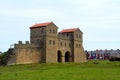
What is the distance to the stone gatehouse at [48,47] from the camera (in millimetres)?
73000

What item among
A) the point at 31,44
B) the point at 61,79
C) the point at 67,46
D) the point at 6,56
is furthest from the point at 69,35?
the point at 61,79

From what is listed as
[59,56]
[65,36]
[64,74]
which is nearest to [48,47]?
[59,56]

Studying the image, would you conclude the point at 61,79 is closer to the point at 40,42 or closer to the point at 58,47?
the point at 40,42

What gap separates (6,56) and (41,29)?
14.0 meters

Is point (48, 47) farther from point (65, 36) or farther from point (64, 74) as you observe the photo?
point (64, 74)

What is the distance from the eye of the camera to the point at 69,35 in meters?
95.1

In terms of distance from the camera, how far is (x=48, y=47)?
265 ft

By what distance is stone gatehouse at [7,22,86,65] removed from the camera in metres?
73.0

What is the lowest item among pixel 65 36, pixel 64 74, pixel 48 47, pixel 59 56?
pixel 64 74

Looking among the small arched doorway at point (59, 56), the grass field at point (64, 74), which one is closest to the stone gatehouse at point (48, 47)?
the small arched doorway at point (59, 56)

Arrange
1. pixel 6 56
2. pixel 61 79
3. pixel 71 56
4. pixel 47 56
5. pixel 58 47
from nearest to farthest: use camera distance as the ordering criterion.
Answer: pixel 61 79, pixel 6 56, pixel 47 56, pixel 58 47, pixel 71 56

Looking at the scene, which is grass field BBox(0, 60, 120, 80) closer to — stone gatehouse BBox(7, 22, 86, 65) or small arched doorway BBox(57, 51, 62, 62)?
stone gatehouse BBox(7, 22, 86, 65)

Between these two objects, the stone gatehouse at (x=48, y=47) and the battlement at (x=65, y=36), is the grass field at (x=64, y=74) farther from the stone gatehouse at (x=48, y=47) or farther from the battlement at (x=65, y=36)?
the battlement at (x=65, y=36)

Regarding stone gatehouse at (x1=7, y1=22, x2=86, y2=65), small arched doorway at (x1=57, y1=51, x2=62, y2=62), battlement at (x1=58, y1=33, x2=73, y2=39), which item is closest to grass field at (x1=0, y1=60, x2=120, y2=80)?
stone gatehouse at (x1=7, y1=22, x2=86, y2=65)
